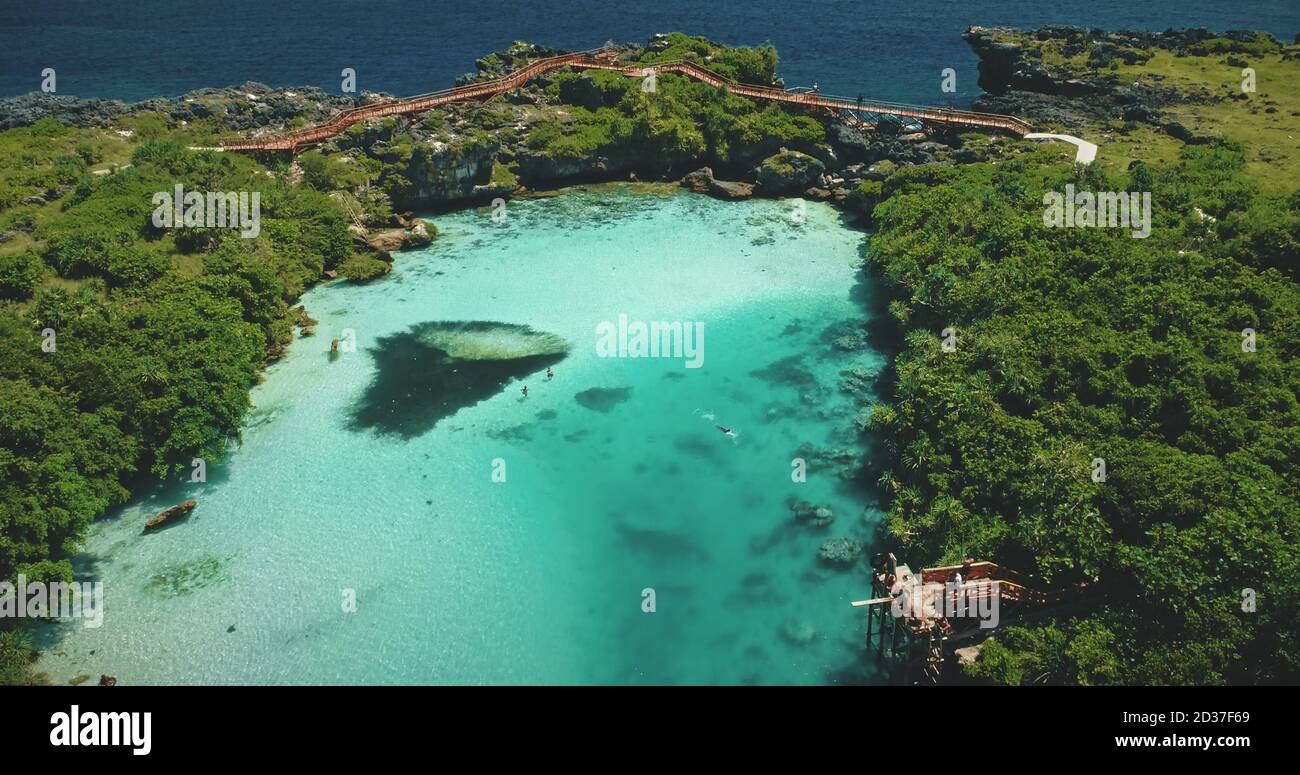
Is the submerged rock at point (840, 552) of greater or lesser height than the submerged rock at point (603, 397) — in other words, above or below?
below

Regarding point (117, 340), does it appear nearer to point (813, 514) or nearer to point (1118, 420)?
point (813, 514)

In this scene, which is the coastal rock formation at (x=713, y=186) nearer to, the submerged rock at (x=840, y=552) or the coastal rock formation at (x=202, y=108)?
the coastal rock formation at (x=202, y=108)

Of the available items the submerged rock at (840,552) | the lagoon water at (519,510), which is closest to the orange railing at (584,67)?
the lagoon water at (519,510)

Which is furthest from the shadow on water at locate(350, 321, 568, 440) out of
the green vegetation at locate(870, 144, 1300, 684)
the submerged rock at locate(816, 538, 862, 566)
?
the green vegetation at locate(870, 144, 1300, 684)

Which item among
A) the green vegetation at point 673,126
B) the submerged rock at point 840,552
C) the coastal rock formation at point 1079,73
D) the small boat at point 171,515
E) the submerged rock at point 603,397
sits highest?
the coastal rock formation at point 1079,73

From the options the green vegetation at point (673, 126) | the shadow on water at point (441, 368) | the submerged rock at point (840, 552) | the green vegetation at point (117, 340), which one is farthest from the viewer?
the green vegetation at point (673, 126)
